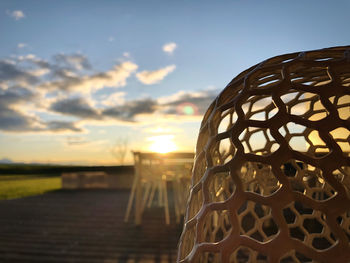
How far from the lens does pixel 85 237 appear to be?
9.80 feet

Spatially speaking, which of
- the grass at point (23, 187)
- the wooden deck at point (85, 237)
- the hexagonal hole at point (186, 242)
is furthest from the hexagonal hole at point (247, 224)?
the grass at point (23, 187)

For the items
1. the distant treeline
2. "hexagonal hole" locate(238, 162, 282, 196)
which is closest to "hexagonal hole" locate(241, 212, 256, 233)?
"hexagonal hole" locate(238, 162, 282, 196)

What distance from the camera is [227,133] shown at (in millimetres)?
646

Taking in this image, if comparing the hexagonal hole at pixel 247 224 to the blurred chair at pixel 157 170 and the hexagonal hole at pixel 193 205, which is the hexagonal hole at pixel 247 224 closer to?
the blurred chair at pixel 157 170

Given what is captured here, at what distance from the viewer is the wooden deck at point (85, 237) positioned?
2.37 meters

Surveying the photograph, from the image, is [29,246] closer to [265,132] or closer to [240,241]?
[265,132]

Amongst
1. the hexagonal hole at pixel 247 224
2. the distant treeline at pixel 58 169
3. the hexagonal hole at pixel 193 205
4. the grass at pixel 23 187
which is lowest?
the grass at pixel 23 187

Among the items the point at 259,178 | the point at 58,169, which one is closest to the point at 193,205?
the point at 259,178

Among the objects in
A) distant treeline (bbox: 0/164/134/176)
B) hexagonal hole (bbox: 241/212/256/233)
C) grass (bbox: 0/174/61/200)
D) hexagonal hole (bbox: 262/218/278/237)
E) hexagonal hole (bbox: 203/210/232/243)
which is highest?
hexagonal hole (bbox: 203/210/232/243)

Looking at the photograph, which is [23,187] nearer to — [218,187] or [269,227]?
[269,227]

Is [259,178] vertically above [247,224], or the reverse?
[259,178]

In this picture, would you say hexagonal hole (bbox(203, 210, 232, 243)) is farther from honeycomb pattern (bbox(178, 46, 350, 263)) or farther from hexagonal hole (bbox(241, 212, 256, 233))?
hexagonal hole (bbox(241, 212, 256, 233))

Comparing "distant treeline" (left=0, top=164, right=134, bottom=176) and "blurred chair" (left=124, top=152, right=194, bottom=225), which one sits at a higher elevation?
"blurred chair" (left=124, top=152, right=194, bottom=225)

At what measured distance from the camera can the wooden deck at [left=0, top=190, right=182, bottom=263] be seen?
2365 millimetres
